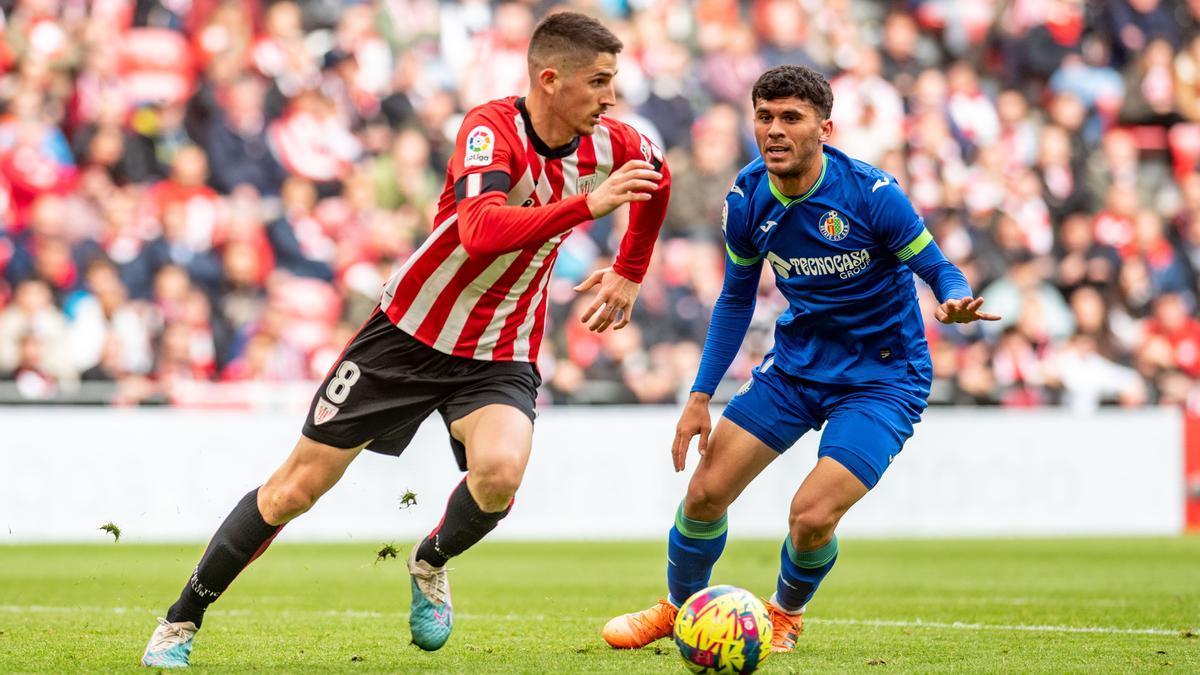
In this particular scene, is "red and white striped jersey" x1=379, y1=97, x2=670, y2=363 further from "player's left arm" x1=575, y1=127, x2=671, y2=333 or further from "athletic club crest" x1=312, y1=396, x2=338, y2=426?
"athletic club crest" x1=312, y1=396, x2=338, y2=426

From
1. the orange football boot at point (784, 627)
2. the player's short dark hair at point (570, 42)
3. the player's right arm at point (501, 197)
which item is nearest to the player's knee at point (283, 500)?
the player's right arm at point (501, 197)

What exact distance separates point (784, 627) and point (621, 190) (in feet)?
8.08

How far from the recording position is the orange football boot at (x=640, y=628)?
24.0ft

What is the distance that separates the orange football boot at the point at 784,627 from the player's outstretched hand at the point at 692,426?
0.78m

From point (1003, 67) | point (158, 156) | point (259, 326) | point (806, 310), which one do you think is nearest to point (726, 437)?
point (806, 310)

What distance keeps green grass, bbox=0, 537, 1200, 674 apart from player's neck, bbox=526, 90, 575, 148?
2.05 metres

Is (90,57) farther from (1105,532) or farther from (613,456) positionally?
(1105,532)

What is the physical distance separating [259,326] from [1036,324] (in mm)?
7922

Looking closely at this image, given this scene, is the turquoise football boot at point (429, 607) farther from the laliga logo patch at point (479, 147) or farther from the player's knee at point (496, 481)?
the laliga logo patch at point (479, 147)

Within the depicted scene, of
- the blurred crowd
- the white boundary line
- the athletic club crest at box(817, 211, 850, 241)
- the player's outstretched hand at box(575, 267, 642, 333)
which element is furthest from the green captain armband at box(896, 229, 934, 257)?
the blurred crowd

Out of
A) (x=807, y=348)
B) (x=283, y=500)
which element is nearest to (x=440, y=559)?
(x=283, y=500)

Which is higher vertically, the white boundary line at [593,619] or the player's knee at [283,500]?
the player's knee at [283,500]

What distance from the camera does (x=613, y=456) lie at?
49.6 feet

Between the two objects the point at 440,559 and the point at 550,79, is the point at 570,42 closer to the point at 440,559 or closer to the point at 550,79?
the point at 550,79
